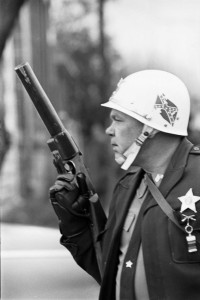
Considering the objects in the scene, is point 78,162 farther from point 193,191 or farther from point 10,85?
point 10,85

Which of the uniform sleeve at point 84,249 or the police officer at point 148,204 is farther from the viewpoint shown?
the uniform sleeve at point 84,249

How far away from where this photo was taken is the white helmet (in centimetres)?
233

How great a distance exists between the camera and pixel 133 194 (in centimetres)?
242

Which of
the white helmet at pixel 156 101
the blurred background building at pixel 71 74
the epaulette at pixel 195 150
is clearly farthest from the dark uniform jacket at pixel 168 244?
the blurred background building at pixel 71 74

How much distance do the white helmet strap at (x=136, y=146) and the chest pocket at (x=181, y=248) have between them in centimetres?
34

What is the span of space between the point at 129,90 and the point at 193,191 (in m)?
0.49

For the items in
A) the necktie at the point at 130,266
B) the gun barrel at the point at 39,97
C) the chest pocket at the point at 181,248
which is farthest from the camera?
the gun barrel at the point at 39,97

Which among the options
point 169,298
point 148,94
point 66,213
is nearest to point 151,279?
point 169,298

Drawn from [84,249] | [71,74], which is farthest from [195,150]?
[71,74]

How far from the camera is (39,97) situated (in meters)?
2.53

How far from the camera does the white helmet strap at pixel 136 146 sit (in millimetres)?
2314

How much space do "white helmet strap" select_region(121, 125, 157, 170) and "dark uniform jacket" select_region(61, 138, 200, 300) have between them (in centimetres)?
12

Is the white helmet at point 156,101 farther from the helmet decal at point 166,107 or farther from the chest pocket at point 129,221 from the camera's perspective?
the chest pocket at point 129,221

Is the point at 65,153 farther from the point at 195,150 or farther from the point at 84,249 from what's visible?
the point at 195,150
